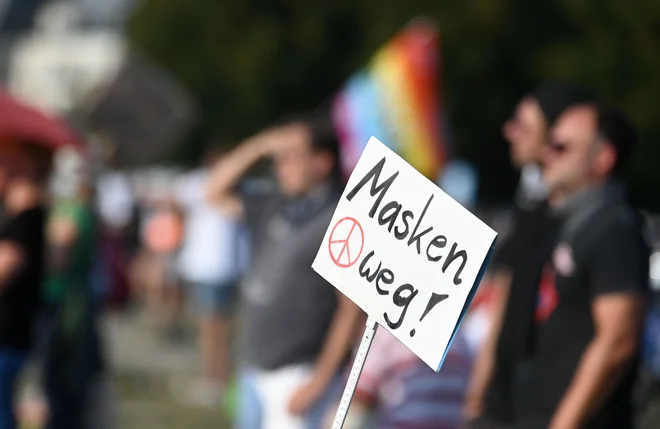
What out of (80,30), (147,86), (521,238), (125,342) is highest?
(80,30)

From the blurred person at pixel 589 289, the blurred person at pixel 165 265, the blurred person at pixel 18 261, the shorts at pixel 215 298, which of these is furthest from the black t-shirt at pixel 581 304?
the blurred person at pixel 165 265

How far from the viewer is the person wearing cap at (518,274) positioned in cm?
413

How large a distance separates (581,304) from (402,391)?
929mm

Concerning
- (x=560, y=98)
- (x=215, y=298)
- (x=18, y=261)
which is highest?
(x=215, y=298)

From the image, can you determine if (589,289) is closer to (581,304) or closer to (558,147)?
(581,304)

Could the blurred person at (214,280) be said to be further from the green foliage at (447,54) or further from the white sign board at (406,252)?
the green foliage at (447,54)

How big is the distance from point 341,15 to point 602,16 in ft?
36.2

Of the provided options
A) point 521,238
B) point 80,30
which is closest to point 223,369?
point 521,238

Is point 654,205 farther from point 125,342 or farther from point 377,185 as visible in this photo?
point 377,185

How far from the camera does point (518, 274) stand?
417cm

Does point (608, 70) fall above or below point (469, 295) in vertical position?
above

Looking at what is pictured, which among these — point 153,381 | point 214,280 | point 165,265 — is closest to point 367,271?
point 214,280

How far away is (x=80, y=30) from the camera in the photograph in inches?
3910

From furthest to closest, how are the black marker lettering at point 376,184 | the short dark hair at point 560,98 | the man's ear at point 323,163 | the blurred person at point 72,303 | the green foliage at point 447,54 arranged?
1. the green foliage at point 447,54
2. the blurred person at point 72,303
3. the man's ear at point 323,163
4. the short dark hair at point 560,98
5. the black marker lettering at point 376,184
